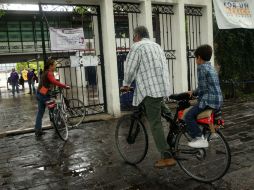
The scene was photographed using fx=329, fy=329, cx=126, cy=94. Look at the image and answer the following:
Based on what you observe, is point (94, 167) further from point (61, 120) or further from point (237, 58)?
point (237, 58)

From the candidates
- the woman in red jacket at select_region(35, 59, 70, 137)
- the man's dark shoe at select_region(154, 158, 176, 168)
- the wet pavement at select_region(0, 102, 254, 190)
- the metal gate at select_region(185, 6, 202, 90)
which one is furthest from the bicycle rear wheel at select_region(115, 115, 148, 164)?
the metal gate at select_region(185, 6, 202, 90)

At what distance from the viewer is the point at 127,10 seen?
9.72m

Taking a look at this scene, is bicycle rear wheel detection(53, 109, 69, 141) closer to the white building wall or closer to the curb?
the curb

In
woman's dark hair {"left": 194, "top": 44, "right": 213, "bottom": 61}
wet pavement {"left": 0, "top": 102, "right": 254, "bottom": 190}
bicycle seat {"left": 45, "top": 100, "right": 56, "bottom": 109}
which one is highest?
woman's dark hair {"left": 194, "top": 44, "right": 213, "bottom": 61}

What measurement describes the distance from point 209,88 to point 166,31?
7384 millimetres

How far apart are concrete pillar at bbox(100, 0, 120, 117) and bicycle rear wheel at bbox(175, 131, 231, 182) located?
4954 millimetres

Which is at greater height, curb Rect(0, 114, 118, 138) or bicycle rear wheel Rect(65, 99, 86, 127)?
bicycle rear wheel Rect(65, 99, 86, 127)

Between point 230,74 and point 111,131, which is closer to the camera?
point 111,131

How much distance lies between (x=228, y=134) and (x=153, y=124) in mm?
2728

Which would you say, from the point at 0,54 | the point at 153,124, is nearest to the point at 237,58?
the point at 153,124

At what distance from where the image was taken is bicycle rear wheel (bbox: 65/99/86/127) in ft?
28.1

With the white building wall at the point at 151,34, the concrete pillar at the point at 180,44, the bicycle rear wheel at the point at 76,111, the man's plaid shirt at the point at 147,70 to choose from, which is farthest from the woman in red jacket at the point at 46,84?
the concrete pillar at the point at 180,44

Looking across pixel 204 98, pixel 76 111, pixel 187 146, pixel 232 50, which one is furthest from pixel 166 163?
pixel 232 50

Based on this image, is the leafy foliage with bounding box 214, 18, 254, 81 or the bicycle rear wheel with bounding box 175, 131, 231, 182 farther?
the leafy foliage with bounding box 214, 18, 254, 81
